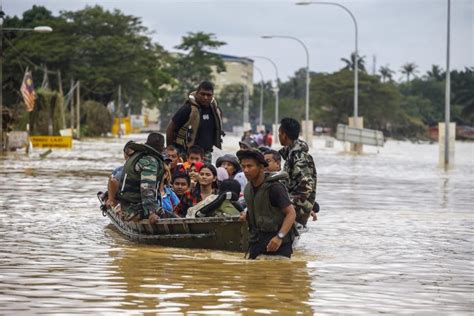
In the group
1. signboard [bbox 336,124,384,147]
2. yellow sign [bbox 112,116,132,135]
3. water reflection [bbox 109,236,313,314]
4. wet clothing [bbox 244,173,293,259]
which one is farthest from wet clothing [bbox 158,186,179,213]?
yellow sign [bbox 112,116,132,135]

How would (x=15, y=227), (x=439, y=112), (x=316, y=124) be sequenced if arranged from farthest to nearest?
(x=439, y=112) → (x=316, y=124) → (x=15, y=227)

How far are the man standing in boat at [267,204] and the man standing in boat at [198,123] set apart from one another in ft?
17.0

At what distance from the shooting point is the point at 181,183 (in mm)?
15852

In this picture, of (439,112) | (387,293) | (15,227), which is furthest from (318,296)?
(439,112)

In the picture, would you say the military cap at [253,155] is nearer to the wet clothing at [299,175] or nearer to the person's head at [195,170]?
the wet clothing at [299,175]

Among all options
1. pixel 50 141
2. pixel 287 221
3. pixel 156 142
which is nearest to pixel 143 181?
pixel 156 142

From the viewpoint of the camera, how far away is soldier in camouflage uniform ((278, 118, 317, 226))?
1353 centimetres

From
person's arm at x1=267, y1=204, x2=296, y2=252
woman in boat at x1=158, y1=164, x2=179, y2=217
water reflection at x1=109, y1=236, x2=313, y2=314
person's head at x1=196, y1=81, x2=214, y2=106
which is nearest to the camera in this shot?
water reflection at x1=109, y1=236, x2=313, y2=314

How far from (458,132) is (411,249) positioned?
133466mm

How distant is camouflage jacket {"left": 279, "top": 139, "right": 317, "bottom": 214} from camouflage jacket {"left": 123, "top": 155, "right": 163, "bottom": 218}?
159 centimetres

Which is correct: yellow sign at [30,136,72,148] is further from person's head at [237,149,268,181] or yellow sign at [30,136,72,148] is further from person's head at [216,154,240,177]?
person's head at [237,149,268,181]

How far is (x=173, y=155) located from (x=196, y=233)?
324 centimetres

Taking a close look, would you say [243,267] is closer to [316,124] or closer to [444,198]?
[444,198]

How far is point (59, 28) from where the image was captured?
104688 millimetres
